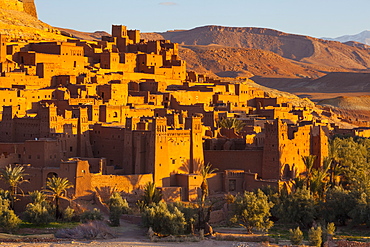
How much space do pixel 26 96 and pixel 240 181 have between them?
13.8m

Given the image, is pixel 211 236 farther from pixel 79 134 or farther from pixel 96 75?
pixel 96 75

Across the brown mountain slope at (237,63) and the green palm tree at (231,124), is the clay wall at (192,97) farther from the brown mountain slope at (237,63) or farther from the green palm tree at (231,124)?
the brown mountain slope at (237,63)

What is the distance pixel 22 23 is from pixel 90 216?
1520 inches

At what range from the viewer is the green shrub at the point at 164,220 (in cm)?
A: 3284

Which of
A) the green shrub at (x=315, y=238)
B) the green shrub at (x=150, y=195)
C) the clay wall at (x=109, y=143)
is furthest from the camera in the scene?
the clay wall at (x=109, y=143)

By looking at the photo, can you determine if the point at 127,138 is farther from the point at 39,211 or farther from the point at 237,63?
the point at 237,63

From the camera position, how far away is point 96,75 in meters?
52.2

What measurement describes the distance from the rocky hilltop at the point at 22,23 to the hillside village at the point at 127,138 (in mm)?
11752

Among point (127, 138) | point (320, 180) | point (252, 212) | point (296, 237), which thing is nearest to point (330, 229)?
point (296, 237)

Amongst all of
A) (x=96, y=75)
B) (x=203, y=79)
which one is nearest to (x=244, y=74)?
(x=203, y=79)

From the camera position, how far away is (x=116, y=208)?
34188mm

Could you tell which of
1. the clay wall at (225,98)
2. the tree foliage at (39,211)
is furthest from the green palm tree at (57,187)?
the clay wall at (225,98)

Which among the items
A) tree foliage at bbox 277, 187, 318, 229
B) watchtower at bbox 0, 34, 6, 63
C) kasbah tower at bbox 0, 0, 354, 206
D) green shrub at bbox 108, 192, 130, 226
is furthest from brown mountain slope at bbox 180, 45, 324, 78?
green shrub at bbox 108, 192, 130, 226

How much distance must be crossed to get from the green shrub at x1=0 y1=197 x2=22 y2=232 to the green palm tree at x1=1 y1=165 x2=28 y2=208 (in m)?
1.64
